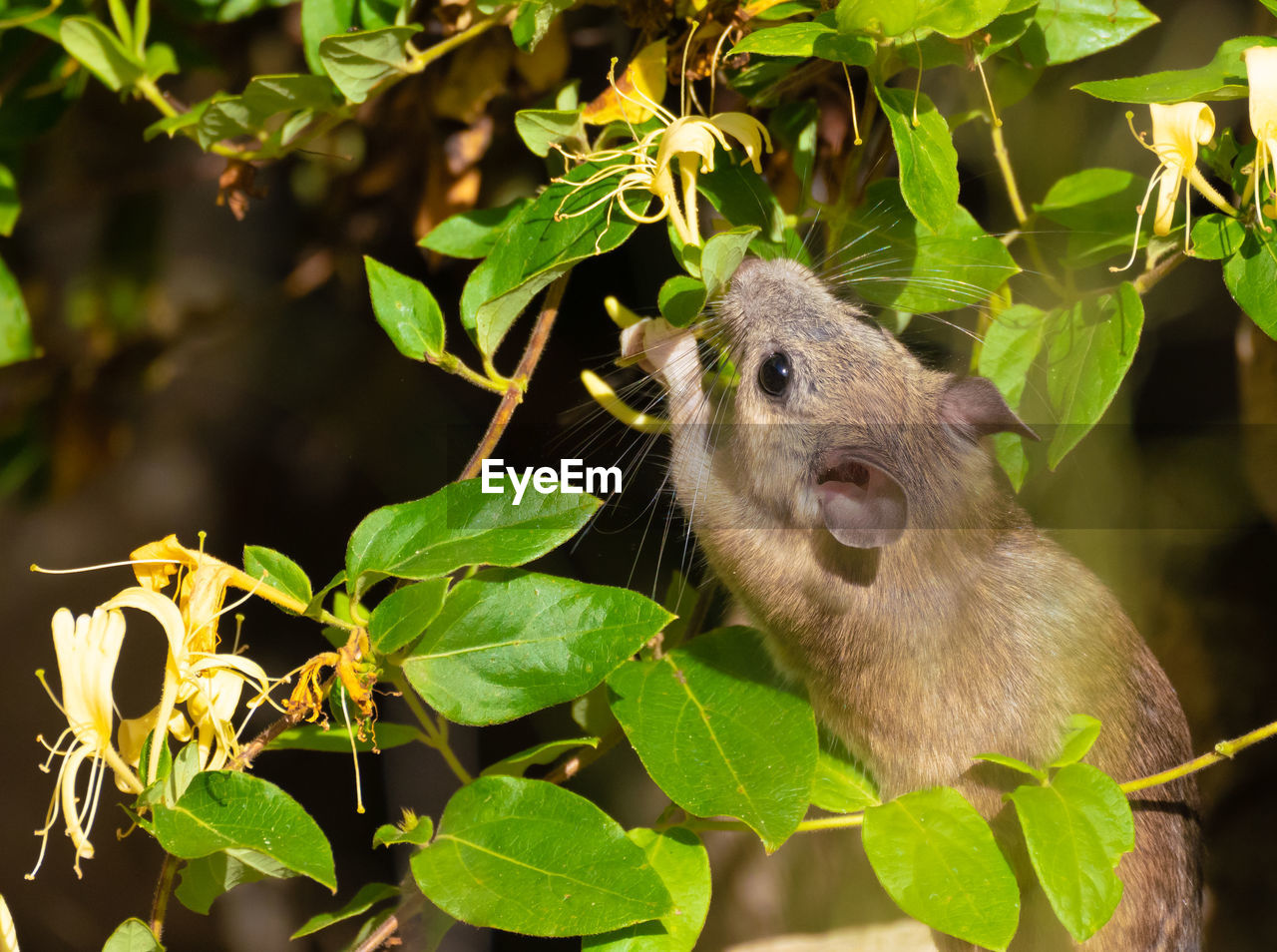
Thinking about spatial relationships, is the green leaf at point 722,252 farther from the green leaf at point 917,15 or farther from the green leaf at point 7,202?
the green leaf at point 7,202

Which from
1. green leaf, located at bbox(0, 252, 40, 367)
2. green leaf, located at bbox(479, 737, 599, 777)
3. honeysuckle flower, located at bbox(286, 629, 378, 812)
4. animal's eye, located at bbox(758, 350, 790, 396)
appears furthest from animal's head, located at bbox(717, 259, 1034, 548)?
green leaf, located at bbox(0, 252, 40, 367)

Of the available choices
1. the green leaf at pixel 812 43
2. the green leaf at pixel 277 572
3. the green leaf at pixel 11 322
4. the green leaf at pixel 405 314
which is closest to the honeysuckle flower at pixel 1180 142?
the green leaf at pixel 812 43

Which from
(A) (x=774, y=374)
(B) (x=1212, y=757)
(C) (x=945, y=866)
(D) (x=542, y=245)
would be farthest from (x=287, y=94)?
(B) (x=1212, y=757)

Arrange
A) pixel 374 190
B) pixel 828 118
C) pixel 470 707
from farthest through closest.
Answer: pixel 374 190 < pixel 828 118 < pixel 470 707

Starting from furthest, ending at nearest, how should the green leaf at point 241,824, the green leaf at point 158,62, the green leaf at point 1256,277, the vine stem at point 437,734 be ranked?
the green leaf at point 158,62 < the vine stem at point 437,734 < the green leaf at point 1256,277 < the green leaf at point 241,824

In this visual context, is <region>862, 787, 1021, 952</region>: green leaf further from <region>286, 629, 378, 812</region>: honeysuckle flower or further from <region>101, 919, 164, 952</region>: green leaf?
<region>101, 919, 164, 952</region>: green leaf

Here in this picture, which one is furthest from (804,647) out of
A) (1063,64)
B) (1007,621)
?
(1063,64)

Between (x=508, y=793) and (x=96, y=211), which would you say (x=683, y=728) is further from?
(x=96, y=211)
